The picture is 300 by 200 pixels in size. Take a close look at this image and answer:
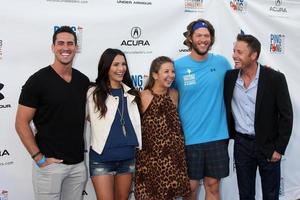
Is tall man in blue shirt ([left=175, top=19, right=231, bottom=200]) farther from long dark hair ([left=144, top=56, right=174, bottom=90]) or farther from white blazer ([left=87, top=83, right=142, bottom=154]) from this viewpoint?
white blazer ([left=87, top=83, right=142, bottom=154])

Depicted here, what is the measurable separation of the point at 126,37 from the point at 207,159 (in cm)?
116

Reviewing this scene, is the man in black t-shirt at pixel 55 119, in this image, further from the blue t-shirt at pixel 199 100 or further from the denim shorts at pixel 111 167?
the blue t-shirt at pixel 199 100

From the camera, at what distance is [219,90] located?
8.67ft

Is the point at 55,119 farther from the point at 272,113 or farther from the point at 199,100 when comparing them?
the point at 272,113

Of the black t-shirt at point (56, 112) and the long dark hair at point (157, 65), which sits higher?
the long dark hair at point (157, 65)

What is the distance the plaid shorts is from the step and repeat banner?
2.50 ft

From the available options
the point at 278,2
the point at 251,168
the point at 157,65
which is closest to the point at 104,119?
the point at 157,65

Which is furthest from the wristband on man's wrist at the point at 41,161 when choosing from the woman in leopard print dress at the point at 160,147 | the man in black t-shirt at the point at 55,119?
the woman in leopard print dress at the point at 160,147

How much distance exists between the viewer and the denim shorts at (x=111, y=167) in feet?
7.59

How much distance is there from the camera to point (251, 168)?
2668 millimetres

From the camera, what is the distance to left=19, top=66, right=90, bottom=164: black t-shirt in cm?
207

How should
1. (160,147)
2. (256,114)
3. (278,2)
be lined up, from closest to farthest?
(160,147)
(256,114)
(278,2)

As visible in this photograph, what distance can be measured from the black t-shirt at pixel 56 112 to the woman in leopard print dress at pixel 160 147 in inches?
17.4

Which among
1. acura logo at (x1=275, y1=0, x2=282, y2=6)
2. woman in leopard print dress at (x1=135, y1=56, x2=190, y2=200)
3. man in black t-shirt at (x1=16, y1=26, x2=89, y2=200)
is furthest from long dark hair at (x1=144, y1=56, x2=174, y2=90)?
acura logo at (x1=275, y1=0, x2=282, y2=6)
